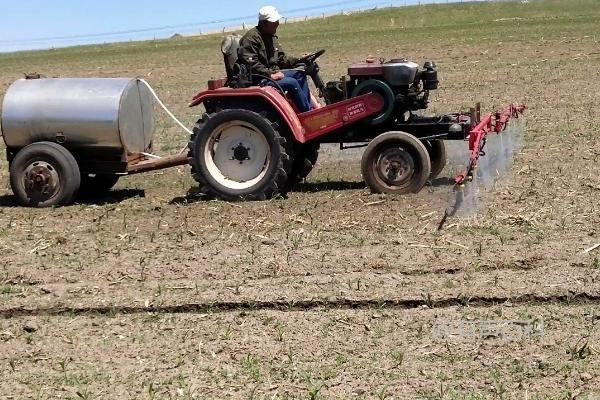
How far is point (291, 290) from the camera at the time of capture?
19.5 feet

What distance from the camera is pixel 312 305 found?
18.8ft

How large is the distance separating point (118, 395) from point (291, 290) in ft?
5.19

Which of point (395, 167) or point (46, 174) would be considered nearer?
point (395, 167)

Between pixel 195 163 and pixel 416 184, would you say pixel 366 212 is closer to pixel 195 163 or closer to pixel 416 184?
pixel 416 184

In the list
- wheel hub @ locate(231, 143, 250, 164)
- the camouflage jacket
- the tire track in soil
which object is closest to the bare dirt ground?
the tire track in soil

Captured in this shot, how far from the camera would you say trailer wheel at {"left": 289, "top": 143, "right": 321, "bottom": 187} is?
9398mm

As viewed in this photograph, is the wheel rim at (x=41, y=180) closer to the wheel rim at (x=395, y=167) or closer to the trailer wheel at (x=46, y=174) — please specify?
the trailer wheel at (x=46, y=174)

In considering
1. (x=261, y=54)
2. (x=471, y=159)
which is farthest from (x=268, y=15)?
(x=471, y=159)

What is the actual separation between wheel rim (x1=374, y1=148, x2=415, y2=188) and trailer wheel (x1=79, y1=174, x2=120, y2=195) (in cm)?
283

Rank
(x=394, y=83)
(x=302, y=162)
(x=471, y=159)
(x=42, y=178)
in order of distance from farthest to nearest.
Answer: (x=302, y=162) → (x=42, y=178) → (x=394, y=83) → (x=471, y=159)

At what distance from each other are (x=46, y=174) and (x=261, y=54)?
226 centimetres

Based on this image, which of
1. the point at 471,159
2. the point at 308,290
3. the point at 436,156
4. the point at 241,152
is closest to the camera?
the point at 308,290

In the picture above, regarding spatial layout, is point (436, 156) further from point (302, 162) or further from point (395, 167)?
point (302, 162)

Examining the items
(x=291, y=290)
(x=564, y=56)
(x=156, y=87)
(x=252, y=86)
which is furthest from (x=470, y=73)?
(x=291, y=290)
